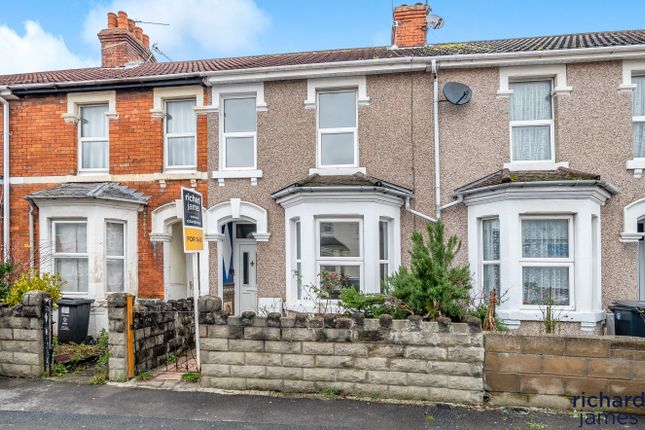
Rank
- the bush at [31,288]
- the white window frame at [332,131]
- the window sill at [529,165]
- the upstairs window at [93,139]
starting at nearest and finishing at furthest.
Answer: the bush at [31,288], the window sill at [529,165], the white window frame at [332,131], the upstairs window at [93,139]

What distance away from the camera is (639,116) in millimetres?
7883

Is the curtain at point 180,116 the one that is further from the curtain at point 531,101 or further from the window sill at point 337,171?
the curtain at point 531,101

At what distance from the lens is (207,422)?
15.7 ft

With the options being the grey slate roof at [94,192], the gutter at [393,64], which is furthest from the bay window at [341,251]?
the grey slate roof at [94,192]

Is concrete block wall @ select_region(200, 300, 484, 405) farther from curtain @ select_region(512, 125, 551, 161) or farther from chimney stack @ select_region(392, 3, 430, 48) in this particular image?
chimney stack @ select_region(392, 3, 430, 48)

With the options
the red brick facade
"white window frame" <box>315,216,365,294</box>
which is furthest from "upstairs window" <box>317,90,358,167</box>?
the red brick facade

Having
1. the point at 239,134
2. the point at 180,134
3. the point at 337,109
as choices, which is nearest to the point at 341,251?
the point at 337,109

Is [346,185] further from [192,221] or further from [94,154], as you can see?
[94,154]

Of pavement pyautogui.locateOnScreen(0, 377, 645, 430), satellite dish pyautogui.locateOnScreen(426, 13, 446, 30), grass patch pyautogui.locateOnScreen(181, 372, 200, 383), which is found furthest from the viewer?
satellite dish pyautogui.locateOnScreen(426, 13, 446, 30)

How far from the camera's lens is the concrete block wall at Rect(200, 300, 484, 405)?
17.0 feet

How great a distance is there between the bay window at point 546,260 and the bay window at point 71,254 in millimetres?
8450

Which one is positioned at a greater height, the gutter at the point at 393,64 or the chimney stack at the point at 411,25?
the chimney stack at the point at 411,25

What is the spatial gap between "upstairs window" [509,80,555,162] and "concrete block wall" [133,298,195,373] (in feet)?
22.0

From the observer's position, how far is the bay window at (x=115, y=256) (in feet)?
29.1
